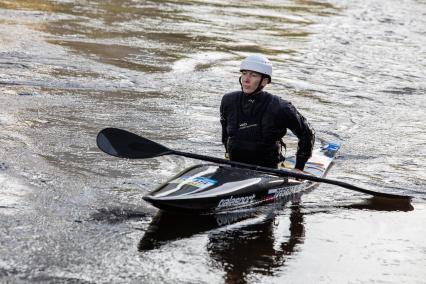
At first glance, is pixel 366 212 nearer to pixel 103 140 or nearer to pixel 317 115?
pixel 103 140

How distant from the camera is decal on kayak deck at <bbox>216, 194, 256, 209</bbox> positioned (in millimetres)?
7840

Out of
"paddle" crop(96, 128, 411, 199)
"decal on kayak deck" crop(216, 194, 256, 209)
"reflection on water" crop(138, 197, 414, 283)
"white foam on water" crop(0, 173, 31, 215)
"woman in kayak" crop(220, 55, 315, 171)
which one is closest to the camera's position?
"reflection on water" crop(138, 197, 414, 283)

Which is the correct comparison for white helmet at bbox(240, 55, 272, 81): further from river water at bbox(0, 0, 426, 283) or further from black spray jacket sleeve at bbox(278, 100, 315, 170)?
river water at bbox(0, 0, 426, 283)

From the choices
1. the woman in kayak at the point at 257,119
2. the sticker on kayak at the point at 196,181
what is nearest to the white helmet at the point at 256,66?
the woman in kayak at the point at 257,119

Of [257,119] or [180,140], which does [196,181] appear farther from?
[180,140]

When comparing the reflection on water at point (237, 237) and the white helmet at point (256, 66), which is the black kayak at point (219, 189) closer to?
the reflection on water at point (237, 237)

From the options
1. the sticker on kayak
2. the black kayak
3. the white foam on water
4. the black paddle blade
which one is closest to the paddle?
the black paddle blade

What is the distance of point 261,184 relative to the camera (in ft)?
27.1

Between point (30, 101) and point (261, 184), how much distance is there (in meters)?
4.98

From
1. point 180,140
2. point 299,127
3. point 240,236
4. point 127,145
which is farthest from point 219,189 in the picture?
point 180,140

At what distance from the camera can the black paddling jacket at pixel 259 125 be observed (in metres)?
8.44

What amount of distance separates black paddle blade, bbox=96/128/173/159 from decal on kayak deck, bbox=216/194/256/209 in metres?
0.83

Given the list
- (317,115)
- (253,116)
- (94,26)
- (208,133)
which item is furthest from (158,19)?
(253,116)

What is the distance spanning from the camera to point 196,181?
782 cm
